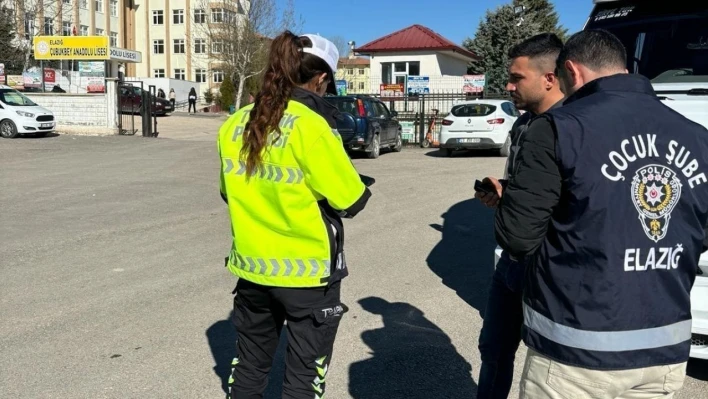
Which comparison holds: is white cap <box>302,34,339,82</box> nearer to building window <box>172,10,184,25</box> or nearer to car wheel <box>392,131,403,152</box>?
car wheel <box>392,131,403,152</box>

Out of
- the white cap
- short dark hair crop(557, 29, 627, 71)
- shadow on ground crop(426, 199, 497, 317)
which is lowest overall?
shadow on ground crop(426, 199, 497, 317)

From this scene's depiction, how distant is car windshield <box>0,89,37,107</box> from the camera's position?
22984mm

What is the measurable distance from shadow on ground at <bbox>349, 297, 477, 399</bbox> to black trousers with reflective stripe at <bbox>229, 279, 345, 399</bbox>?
3.57ft

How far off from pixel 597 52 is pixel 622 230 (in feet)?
1.88

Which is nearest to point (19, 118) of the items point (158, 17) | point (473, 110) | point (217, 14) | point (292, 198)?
point (473, 110)

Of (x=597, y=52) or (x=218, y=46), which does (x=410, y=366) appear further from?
(x=218, y=46)

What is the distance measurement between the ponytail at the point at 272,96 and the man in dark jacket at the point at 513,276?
1062 mm

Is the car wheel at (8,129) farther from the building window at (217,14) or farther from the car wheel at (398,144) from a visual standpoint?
the building window at (217,14)

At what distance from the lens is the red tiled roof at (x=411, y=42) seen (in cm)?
3706

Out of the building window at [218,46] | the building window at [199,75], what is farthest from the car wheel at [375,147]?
the building window at [199,75]

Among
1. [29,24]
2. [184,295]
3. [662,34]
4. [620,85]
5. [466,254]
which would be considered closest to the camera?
[620,85]

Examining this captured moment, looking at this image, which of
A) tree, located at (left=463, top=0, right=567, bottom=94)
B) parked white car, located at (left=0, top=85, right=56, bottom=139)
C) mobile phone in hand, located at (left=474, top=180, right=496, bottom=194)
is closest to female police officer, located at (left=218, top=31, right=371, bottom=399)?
mobile phone in hand, located at (left=474, top=180, right=496, bottom=194)

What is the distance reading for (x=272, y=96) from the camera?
102 inches

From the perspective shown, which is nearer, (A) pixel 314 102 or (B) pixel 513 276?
(A) pixel 314 102
